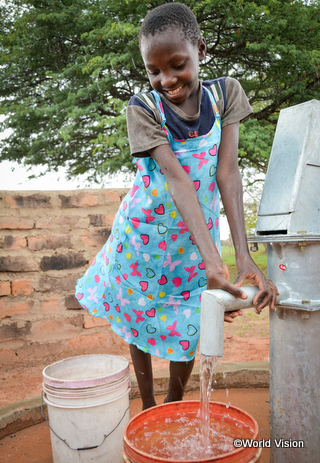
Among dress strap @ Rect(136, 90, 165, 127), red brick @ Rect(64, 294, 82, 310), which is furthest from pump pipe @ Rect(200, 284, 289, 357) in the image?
red brick @ Rect(64, 294, 82, 310)

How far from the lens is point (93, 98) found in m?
8.98

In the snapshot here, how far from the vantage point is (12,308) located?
3.43 m

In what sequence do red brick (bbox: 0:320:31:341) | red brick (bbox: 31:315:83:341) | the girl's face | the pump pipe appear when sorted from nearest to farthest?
1. the pump pipe
2. the girl's face
3. red brick (bbox: 0:320:31:341)
4. red brick (bbox: 31:315:83:341)

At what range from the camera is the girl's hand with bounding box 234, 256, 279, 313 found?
4.13 ft

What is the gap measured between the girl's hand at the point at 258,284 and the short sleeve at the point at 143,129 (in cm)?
48

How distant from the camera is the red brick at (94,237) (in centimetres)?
369

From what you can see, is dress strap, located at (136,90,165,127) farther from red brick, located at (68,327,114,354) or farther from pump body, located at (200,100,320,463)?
red brick, located at (68,327,114,354)

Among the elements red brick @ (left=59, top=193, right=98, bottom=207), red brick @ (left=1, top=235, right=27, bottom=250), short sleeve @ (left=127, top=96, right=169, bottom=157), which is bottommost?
red brick @ (left=1, top=235, right=27, bottom=250)

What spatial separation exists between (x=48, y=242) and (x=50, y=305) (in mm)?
529

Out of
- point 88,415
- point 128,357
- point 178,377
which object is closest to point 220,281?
point 178,377

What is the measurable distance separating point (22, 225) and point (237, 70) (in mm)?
7070

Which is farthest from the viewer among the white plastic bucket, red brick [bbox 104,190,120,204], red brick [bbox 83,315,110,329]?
red brick [bbox 104,190,120,204]

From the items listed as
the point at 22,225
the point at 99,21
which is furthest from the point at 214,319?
the point at 99,21

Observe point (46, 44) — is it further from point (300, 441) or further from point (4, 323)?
point (300, 441)
